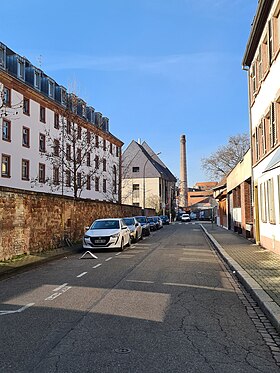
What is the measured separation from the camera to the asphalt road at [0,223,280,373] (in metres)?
4.55

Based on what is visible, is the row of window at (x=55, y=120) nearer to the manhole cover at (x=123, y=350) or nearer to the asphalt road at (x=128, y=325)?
the asphalt road at (x=128, y=325)

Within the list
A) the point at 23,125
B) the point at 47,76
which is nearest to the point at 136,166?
the point at 47,76

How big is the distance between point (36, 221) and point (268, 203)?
9.06 metres

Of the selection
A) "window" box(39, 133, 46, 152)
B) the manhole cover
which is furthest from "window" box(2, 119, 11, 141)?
the manhole cover

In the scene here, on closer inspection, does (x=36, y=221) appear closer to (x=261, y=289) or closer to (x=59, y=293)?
(x=59, y=293)

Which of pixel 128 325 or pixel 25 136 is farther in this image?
pixel 25 136

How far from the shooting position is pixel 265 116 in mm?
16844

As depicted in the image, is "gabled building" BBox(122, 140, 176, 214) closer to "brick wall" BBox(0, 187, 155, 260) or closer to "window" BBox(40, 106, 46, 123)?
"window" BBox(40, 106, 46, 123)

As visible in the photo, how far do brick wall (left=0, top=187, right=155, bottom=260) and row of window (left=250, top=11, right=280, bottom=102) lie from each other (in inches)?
406

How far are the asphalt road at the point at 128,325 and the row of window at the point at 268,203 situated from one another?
494cm

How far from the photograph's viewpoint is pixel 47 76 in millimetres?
47625

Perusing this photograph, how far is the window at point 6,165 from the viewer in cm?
3779

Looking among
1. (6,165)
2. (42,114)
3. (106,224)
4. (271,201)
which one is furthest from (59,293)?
(42,114)

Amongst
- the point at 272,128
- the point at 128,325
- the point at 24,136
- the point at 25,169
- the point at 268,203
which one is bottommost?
the point at 128,325
